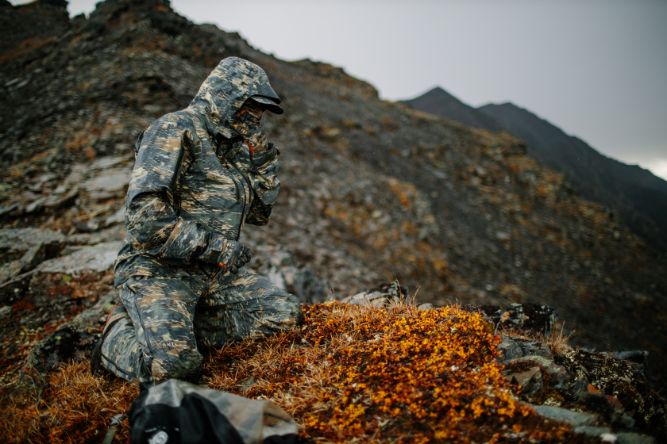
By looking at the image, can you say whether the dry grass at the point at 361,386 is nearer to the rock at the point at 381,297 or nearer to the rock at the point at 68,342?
the rock at the point at 68,342

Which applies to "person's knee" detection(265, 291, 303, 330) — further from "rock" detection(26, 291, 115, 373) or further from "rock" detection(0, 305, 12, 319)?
"rock" detection(0, 305, 12, 319)

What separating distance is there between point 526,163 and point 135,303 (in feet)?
67.1

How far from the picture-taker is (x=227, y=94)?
12.0 ft

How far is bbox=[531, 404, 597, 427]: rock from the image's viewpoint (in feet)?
7.63

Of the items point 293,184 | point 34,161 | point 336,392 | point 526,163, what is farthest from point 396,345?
point 526,163

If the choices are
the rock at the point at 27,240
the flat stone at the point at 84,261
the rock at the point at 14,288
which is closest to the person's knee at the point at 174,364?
the flat stone at the point at 84,261

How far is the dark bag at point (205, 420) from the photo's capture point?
6.68 feet

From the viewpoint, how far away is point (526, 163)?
749 inches

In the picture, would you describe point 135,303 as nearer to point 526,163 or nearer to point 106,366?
point 106,366

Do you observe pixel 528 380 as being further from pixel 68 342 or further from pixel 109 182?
pixel 109 182

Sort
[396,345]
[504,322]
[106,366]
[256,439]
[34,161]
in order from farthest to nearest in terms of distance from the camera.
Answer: [34,161], [504,322], [106,366], [396,345], [256,439]

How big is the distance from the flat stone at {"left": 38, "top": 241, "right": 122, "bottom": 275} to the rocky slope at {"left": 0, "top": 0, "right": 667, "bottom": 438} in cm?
4

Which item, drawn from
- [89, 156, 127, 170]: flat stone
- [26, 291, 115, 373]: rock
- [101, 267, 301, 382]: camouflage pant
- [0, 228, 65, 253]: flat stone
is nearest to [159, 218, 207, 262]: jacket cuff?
[101, 267, 301, 382]: camouflage pant

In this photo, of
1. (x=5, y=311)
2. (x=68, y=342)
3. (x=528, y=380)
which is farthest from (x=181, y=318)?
(x=5, y=311)
